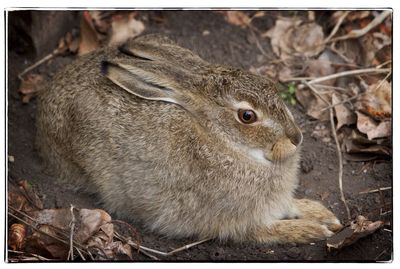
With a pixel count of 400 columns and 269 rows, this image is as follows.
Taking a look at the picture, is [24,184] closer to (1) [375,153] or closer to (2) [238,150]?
(2) [238,150]

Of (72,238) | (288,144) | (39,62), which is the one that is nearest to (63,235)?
(72,238)

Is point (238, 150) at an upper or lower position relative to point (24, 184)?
upper

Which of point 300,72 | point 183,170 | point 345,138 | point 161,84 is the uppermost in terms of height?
point 300,72

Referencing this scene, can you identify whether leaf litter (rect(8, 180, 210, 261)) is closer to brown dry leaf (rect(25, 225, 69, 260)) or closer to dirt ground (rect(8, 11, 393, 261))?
brown dry leaf (rect(25, 225, 69, 260))

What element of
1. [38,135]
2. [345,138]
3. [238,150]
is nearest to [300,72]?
[345,138]

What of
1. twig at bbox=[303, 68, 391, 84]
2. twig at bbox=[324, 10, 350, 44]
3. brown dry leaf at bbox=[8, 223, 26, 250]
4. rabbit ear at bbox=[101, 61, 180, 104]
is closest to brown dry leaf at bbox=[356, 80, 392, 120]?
twig at bbox=[303, 68, 391, 84]

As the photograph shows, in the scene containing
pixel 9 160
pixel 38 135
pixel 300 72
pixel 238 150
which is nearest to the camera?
pixel 238 150

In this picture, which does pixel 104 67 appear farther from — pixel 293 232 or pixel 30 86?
pixel 293 232

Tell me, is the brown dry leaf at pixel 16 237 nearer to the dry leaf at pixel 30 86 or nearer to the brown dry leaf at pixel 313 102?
the dry leaf at pixel 30 86
